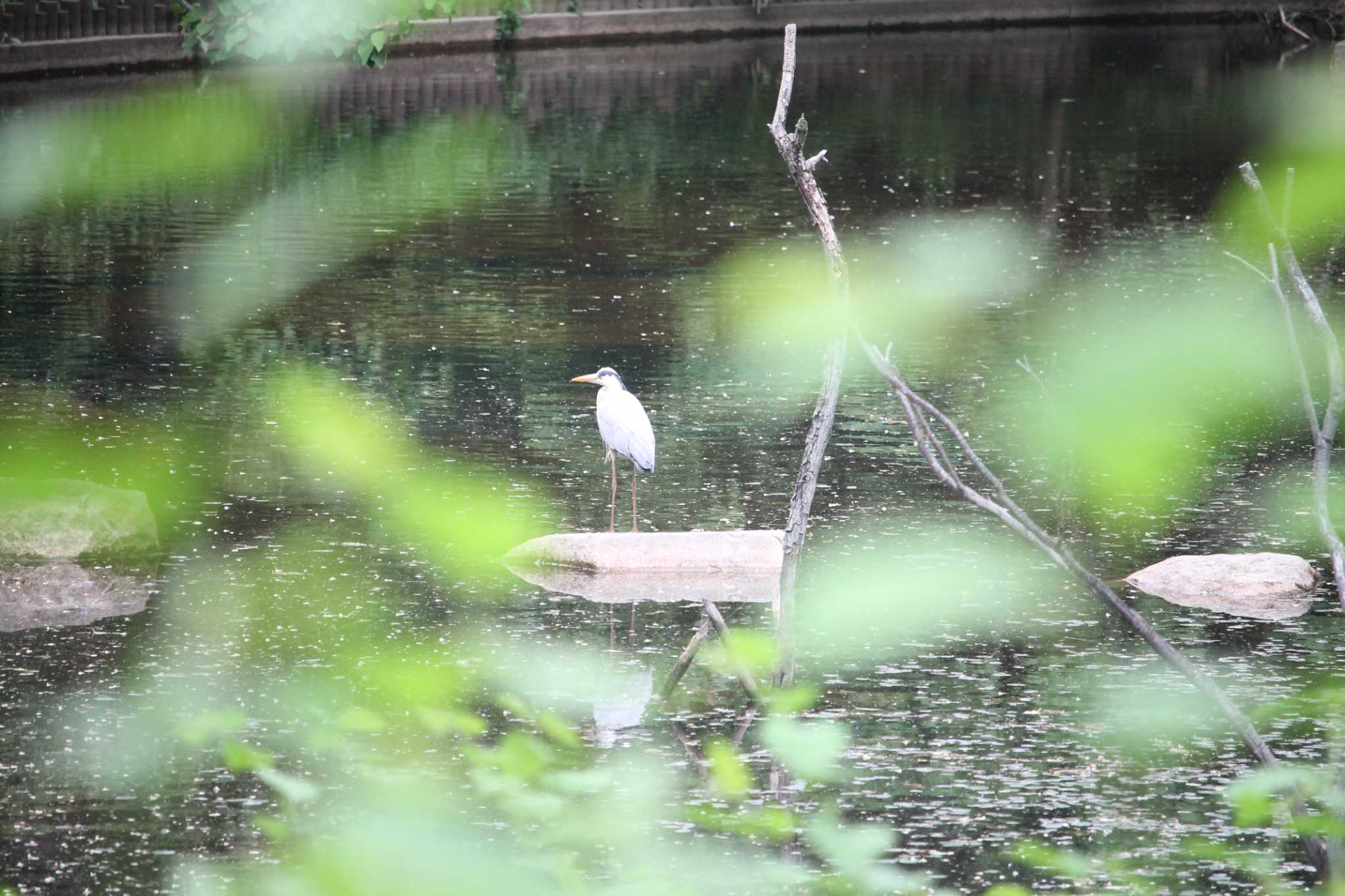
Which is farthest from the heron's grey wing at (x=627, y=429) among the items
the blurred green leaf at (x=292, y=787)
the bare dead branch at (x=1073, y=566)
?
the blurred green leaf at (x=292, y=787)

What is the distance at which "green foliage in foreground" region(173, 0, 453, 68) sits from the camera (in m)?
3.29

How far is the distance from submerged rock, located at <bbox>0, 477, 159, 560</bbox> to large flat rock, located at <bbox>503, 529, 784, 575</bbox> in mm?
2016

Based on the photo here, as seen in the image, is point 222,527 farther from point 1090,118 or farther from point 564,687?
point 1090,118

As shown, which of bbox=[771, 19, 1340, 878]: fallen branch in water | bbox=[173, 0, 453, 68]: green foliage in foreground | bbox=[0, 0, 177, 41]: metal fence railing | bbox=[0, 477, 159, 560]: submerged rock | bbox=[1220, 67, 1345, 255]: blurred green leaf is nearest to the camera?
bbox=[173, 0, 453, 68]: green foliage in foreground

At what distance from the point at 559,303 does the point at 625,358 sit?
2224 millimetres

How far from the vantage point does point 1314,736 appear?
8.75 m

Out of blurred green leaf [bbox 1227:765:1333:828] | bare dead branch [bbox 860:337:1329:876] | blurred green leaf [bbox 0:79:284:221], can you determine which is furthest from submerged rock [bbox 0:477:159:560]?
blurred green leaf [bbox 1227:765:1333:828]

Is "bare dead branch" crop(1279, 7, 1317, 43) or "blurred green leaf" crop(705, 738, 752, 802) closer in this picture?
"blurred green leaf" crop(705, 738, 752, 802)

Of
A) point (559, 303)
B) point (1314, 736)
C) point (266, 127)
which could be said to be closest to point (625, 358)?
point (559, 303)

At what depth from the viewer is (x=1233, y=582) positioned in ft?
35.2

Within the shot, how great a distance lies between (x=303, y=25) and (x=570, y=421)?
10976 millimetres

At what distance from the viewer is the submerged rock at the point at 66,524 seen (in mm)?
10797

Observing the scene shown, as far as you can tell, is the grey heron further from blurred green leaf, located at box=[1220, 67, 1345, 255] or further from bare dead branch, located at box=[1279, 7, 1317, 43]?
bare dead branch, located at box=[1279, 7, 1317, 43]

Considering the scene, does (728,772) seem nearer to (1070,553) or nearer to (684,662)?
(1070,553)
